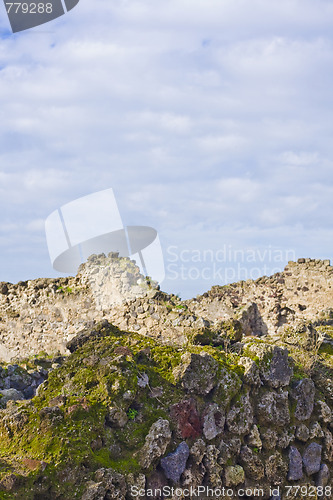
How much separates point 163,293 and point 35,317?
451 centimetres

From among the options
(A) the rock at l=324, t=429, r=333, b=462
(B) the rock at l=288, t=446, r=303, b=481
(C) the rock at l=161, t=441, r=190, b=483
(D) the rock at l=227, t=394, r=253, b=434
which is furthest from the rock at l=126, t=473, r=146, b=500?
(A) the rock at l=324, t=429, r=333, b=462

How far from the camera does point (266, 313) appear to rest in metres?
20.8

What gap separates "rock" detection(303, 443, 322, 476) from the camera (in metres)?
8.72

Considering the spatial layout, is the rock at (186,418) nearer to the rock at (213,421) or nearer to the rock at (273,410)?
the rock at (213,421)

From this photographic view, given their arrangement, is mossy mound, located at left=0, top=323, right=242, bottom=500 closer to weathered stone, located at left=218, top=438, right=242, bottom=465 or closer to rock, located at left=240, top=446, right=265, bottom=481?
weathered stone, located at left=218, top=438, right=242, bottom=465

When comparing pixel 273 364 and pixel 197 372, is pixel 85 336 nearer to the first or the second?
pixel 197 372

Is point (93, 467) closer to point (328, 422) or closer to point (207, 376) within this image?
point (207, 376)

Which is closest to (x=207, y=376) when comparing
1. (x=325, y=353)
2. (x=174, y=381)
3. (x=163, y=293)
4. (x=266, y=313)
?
(x=174, y=381)

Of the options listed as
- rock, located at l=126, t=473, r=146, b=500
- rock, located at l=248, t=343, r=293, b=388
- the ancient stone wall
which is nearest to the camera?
rock, located at l=126, t=473, r=146, b=500

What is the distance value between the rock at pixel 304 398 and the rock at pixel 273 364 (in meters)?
0.31

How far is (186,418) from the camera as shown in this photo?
7.59 meters

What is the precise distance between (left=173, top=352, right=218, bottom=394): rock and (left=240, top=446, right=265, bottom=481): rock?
0.94m

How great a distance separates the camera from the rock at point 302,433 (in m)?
8.77

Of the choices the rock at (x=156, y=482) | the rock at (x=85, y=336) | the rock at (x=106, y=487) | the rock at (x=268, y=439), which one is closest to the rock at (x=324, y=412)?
the rock at (x=268, y=439)
